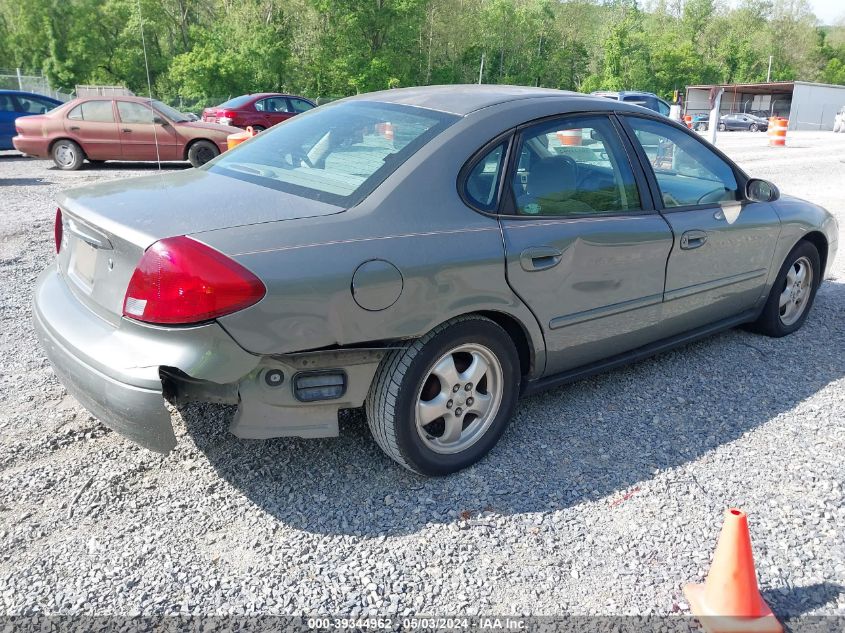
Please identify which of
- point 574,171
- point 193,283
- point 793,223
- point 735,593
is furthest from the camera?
point 793,223

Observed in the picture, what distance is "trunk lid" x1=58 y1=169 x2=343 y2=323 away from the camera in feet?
8.64

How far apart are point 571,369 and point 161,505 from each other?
2.03 meters

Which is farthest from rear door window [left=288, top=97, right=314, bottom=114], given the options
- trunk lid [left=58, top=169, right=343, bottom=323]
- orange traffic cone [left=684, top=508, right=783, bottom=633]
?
orange traffic cone [left=684, top=508, right=783, bottom=633]

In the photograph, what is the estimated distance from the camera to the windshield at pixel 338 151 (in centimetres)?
301

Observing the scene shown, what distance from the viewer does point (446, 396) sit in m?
3.08

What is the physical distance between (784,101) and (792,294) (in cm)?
6324

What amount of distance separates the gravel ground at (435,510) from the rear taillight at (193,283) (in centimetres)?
91

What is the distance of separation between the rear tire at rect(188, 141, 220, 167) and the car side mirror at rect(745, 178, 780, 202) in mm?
11504

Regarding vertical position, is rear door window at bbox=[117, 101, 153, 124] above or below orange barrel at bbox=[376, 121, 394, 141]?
below

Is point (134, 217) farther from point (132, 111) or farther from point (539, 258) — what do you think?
point (132, 111)

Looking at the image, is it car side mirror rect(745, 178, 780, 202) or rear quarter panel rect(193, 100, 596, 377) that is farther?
car side mirror rect(745, 178, 780, 202)

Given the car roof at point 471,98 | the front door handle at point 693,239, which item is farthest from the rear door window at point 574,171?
the front door handle at point 693,239

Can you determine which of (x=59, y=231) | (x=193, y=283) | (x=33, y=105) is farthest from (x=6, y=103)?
(x=193, y=283)

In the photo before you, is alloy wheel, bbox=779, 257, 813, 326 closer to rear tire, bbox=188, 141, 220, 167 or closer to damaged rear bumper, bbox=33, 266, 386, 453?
damaged rear bumper, bbox=33, 266, 386, 453
